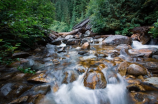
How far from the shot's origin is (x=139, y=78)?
8.73ft

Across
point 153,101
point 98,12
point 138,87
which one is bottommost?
point 153,101

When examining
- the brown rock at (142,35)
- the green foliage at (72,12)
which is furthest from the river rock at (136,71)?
the green foliage at (72,12)

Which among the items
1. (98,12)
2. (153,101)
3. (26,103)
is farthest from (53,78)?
(98,12)

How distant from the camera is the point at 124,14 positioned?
335 inches

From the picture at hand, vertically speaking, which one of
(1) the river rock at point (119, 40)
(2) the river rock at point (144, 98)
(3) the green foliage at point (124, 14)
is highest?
(3) the green foliage at point (124, 14)

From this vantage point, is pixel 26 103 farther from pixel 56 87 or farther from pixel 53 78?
pixel 53 78

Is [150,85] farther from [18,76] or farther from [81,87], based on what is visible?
[18,76]

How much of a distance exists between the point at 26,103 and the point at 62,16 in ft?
124

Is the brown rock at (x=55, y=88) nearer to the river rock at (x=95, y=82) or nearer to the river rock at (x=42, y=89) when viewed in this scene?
the river rock at (x=42, y=89)

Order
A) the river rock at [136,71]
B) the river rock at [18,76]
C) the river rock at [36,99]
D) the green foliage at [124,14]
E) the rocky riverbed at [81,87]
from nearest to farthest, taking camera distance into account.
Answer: the river rock at [36,99]
the rocky riverbed at [81,87]
the river rock at [18,76]
the river rock at [136,71]
the green foliage at [124,14]

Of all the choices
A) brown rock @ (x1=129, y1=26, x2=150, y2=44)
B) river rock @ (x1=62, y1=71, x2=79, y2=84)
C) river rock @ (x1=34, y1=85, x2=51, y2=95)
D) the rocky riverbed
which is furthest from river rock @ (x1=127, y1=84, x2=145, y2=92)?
brown rock @ (x1=129, y1=26, x2=150, y2=44)

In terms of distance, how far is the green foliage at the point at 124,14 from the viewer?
8.09m

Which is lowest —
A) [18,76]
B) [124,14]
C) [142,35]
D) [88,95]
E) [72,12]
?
[88,95]

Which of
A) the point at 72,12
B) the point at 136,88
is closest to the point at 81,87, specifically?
the point at 136,88
